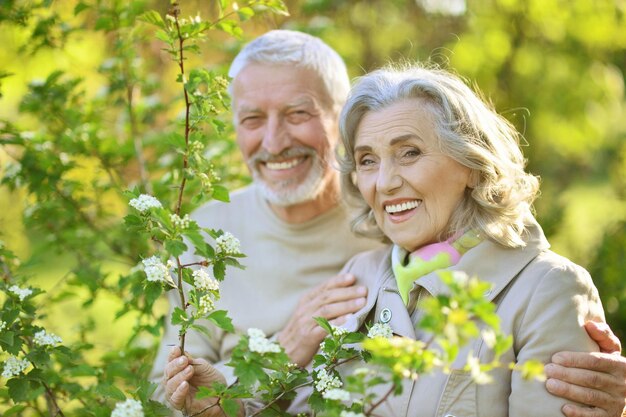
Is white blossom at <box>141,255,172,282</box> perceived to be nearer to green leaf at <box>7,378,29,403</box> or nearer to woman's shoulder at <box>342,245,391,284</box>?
green leaf at <box>7,378,29,403</box>

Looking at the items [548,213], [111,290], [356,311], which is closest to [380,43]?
[548,213]

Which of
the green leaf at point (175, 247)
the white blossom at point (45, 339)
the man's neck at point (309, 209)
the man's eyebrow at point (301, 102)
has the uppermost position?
the man's eyebrow at point (301, 102)

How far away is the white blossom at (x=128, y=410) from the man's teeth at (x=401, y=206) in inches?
41.9

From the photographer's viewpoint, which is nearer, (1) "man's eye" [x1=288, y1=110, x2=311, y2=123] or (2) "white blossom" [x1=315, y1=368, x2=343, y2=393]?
(2) "white blossom" [x1=315, y1=368, x2=343, y2=393]

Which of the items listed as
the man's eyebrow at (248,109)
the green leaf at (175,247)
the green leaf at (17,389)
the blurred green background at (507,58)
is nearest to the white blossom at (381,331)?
the green leaf at (175,247)

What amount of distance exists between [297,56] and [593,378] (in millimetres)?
1774

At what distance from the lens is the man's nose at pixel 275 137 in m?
3.19

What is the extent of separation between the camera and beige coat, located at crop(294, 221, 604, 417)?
2.20 metres

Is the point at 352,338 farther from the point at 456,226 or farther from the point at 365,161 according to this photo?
the point at 365,161

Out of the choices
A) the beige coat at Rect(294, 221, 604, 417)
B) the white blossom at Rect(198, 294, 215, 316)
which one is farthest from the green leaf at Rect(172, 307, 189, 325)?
the beige coat at Rect(294, 221, 604, 417)

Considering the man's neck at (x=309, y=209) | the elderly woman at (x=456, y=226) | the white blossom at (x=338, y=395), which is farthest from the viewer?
the man's neck at (x=309, y=209)

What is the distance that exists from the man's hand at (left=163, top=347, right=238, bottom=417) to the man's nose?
3.68 ft

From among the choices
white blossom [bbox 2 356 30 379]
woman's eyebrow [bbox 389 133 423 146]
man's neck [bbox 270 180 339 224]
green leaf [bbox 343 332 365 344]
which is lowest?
green leaf [bbox 343 332 365 344]

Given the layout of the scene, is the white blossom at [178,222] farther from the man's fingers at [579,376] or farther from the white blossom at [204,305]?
the man's fingers at [579,376]
